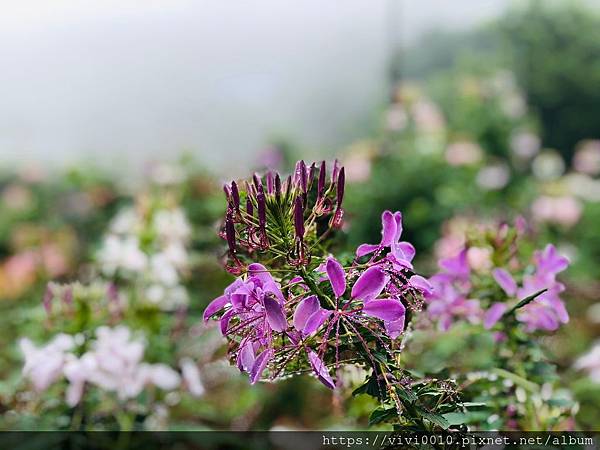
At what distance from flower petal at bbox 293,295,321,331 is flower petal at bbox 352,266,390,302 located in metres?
0.04

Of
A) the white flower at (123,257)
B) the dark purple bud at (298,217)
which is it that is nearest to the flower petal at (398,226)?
the dark purple bud at (298,217)

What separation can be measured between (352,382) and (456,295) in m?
0.21

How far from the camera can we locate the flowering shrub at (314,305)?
58 centimetres

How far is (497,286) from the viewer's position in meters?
0.93

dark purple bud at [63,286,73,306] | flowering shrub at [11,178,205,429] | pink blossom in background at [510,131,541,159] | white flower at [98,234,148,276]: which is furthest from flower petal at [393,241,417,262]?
pink blossom in background at [510,131,541,159]

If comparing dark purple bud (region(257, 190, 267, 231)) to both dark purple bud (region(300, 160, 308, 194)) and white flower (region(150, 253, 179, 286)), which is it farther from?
white flower (region(150, 253, 179, 286))

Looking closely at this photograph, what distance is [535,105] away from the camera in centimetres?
764

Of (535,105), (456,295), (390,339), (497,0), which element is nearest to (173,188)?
(456,295)

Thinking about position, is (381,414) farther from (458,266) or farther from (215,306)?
(458,266)

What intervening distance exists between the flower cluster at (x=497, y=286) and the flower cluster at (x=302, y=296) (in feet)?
0.82

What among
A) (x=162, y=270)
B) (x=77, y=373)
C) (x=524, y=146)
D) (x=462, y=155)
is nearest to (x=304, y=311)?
(x=77, y=373)

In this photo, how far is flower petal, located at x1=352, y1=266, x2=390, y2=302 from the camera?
0.59 m

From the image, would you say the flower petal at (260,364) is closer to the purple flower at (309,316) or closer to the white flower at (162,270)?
the purple flower at (309,316)

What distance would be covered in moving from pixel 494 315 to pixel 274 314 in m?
0.41
